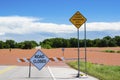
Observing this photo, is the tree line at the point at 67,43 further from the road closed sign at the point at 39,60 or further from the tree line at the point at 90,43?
the road closed sign at the point at 39,60

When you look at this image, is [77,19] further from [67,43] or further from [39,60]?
[67,43]

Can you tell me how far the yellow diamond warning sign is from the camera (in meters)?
23.7

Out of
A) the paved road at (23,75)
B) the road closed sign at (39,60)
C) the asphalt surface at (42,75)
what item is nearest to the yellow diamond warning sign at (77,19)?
the road closed sign at (39,60)

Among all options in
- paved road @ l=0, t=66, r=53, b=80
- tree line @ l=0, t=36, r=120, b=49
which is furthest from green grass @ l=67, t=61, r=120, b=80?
tree line @ l=0, t=36, r=120, b=49

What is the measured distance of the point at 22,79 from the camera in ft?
69.0

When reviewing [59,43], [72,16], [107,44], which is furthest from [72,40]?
[72,16]

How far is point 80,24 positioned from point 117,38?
109136mm

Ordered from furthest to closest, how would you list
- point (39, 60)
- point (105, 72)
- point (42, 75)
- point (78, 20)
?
point (105, 72) < point (42, 75) < point (78, 20) < point (39, 60)

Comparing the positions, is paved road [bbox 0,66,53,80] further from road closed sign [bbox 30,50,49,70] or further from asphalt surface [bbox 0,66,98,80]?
road closed sign [bbox 30,50,49,70]

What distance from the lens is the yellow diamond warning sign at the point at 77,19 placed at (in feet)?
77.8

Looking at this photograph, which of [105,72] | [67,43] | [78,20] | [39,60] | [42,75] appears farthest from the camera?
[67,43]

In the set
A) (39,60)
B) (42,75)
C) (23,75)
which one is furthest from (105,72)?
(23,75)

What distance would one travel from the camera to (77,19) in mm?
23797

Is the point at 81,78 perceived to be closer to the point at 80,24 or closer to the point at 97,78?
the point at 97,78
